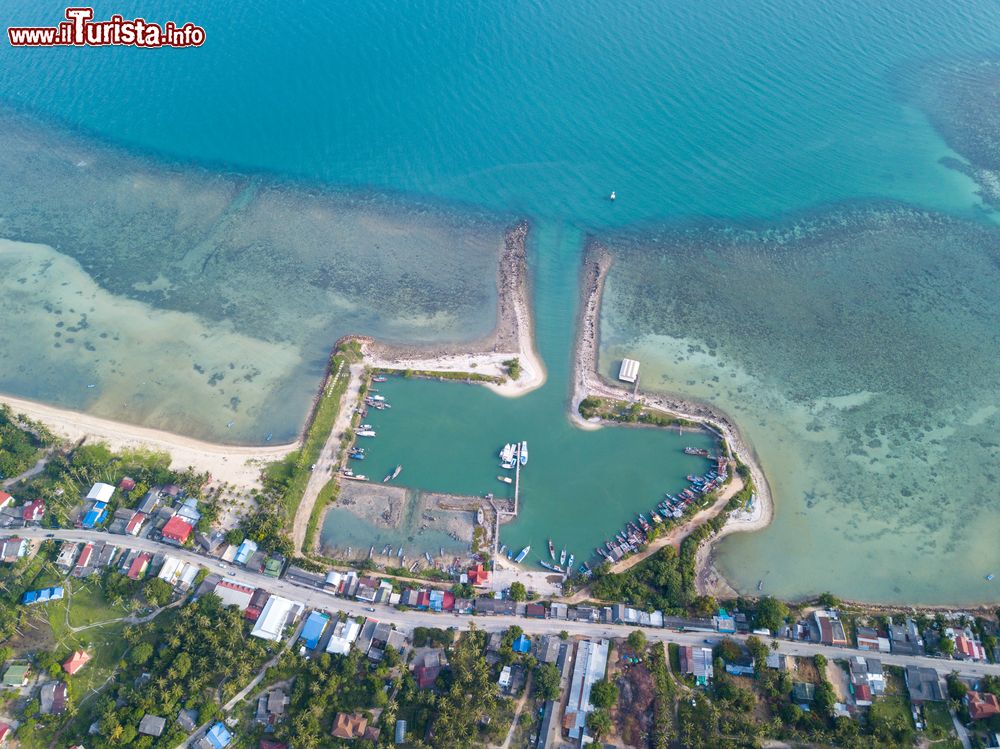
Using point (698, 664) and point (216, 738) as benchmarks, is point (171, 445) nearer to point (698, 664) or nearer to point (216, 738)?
point (216, 738)

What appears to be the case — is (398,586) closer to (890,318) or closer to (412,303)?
(412,303)

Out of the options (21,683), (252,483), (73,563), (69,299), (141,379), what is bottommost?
(21,683)

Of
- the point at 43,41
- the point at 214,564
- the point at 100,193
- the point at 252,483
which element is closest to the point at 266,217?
the point at 100,193

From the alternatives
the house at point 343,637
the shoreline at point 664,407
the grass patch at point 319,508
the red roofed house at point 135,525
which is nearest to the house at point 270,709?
the house at point 343,637

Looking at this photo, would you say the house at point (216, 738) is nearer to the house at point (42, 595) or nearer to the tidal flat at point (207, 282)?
the house at point (42, 595)

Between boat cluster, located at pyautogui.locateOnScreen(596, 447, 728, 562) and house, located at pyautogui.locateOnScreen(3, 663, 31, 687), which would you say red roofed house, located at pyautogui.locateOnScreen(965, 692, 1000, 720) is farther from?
house, located at pyautogui.locateOnScreen(3, 663, 31, 687)

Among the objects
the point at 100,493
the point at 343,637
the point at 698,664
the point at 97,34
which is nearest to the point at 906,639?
the point at 698,664

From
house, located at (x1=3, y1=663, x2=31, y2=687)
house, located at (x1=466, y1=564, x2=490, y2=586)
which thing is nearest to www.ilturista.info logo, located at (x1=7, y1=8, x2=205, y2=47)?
house, located at (x1=3, y1=663, x2=31, y2=687)
